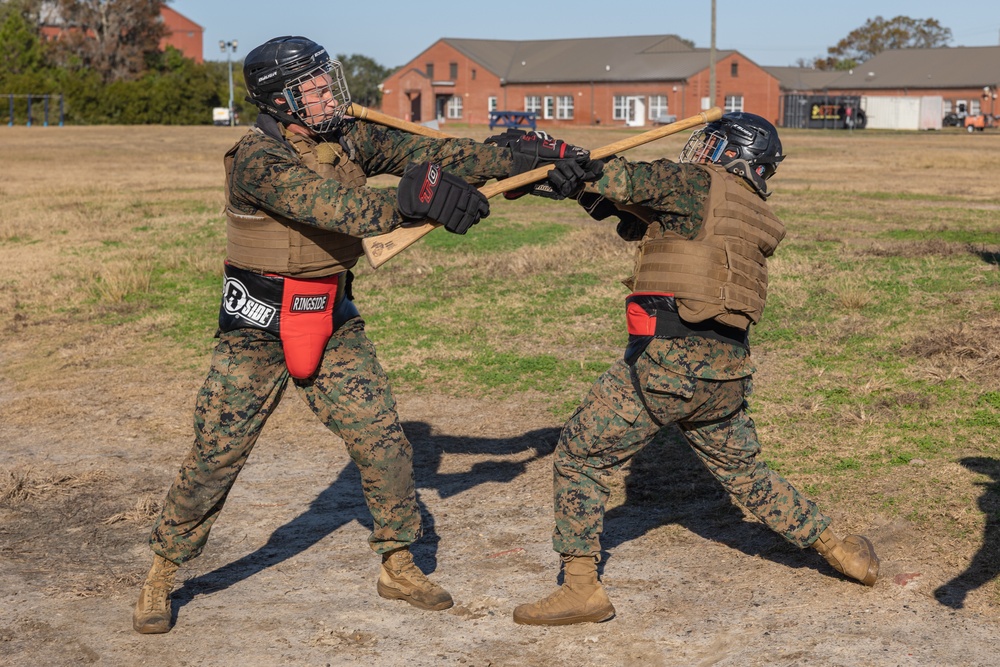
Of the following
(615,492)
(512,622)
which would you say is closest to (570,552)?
(512,622)

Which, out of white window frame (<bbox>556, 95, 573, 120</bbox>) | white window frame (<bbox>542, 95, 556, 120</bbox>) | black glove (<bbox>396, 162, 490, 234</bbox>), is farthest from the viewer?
white window frame (<bbox>542, 95, 556, 120</bbox>)

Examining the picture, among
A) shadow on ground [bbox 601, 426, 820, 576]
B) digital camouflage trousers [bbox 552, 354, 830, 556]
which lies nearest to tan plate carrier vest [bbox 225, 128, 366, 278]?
digital camouflage trousers [bbox 552, 354, 830, 556]

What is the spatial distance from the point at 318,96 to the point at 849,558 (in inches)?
108

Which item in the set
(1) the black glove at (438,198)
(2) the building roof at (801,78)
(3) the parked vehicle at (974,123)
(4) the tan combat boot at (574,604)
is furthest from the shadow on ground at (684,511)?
(2) the building roof at (801,78)

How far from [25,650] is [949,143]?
4622cm

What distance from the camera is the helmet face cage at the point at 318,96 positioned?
14.1 ft

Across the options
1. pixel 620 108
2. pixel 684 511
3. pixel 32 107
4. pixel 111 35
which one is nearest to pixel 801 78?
pixel 620 108

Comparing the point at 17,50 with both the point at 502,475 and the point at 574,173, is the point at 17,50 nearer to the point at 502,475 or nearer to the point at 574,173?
the point at 502,475

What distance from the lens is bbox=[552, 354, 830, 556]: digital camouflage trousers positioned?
4262 mm

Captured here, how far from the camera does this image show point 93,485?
6.03m

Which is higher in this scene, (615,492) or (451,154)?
(451,154)

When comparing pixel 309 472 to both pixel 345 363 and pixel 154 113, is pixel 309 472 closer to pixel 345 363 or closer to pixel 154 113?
pixel 345 363

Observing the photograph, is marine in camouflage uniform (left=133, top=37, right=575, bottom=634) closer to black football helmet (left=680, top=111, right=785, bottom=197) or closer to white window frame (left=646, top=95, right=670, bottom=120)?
black football helmet (left=680, top=111, right=785, bottom=197)

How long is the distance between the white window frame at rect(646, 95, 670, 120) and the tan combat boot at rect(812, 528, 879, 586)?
71245mm
